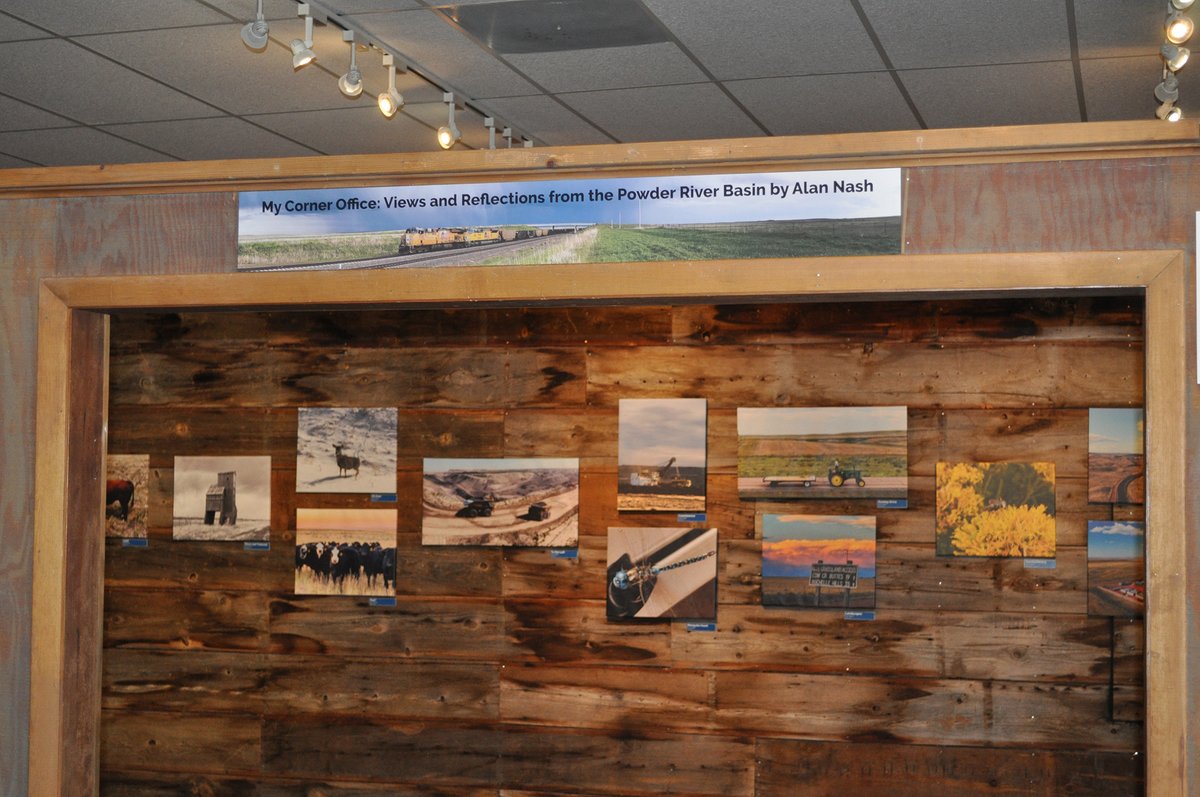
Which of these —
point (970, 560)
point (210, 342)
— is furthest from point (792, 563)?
point (210, 342)

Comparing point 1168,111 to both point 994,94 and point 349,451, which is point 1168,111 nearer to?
point 994,94

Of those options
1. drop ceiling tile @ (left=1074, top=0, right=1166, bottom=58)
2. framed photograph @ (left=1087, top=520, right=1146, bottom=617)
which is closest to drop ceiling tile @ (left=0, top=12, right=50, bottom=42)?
drop ceiling tile @ (left=1074, top=0, right=1166, bottom=58)

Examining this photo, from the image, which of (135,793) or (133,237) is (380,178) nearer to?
(133,237)

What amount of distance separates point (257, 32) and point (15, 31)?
1.03 m

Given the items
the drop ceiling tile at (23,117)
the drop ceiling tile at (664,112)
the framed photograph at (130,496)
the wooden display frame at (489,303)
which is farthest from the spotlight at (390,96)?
the framed photograph at (130,496)

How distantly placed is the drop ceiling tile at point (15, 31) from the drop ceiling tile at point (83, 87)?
0.06m

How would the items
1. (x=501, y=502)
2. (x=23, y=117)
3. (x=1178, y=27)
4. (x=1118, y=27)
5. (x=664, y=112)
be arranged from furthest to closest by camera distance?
(x=23, y=117) < (x=664, y=112) < (x=501, y=502) < (x=1118, y=27) < (x=1178, y=27)

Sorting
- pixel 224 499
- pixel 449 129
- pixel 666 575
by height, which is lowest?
pixel 666 575

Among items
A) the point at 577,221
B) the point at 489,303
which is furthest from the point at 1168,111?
the point at 489,303

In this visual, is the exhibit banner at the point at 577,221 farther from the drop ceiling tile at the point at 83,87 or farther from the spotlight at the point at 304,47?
the drop ceiling tile at the point at 83,87

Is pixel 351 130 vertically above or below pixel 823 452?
above

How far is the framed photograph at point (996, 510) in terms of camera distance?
4.78 meters

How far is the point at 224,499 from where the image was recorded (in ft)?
17.7

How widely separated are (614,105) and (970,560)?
7.85 ft
